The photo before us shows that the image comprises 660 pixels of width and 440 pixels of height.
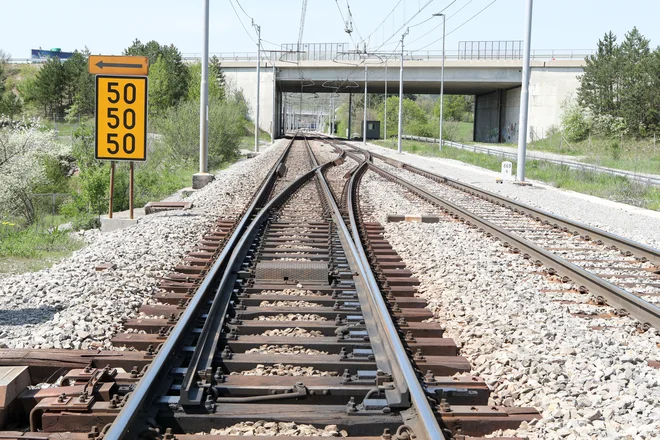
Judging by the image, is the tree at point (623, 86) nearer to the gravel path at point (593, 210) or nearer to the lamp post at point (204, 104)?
the gravel path at point (593, 210)

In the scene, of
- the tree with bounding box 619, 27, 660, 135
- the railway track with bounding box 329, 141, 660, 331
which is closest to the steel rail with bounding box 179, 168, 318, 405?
the railway track with bounding box 329, 141, 660, 331

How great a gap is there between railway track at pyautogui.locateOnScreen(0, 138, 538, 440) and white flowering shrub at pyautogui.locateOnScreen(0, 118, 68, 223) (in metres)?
25.0

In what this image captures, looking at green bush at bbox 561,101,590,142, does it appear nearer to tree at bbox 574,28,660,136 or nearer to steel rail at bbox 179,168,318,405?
tree at bbox 574,28,660,136

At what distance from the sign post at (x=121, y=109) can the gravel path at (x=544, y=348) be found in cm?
536

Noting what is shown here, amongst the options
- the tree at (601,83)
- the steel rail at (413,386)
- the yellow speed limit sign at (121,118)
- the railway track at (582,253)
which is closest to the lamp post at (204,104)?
the railway track at (582,253)

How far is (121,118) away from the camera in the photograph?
12.1 m

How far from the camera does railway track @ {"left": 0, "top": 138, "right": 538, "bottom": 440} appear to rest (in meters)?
4.00

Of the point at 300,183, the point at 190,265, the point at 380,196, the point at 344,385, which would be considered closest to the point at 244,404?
the point at 344,385

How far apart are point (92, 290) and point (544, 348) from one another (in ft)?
13.7

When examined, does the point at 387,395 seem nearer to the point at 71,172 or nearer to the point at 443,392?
the point at 443,392

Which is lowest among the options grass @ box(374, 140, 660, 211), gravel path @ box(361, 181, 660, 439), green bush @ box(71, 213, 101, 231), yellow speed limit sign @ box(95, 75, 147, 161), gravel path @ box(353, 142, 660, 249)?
green bush @ box(71, 213, 101, 231)

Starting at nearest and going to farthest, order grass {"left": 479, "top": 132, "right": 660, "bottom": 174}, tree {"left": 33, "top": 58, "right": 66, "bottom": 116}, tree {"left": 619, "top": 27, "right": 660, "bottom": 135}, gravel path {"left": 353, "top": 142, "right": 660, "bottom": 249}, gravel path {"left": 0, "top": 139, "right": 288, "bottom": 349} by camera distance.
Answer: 1. gravel path {"left": 0, "top": 139, "right": 288, "bottom": 349}
2. gravel path {"left": 353, "top": 142, "right": 660, "bottom": 249}
3. grass {"left": 479, "top": 132, "right": 660, "bottom": 174}
4. tree {"left": 619, "top": 27, "right": 660, "bottom": 135}
5. tree {"left": 33, "top": 58, "right": 66, "bottom": 116}

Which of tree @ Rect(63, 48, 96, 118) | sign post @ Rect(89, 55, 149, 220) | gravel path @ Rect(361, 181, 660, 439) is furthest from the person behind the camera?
tree @ Rect(63, 48, 96, 118)

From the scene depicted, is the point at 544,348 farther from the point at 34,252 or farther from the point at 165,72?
the point at 165,72
